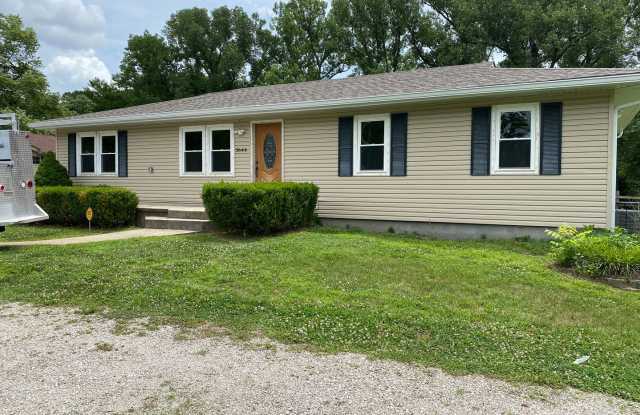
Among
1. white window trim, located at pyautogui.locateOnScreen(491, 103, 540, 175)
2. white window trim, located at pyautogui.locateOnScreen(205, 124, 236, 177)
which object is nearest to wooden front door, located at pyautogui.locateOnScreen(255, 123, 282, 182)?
white window trim, located at pyautogui.locateOnScreen(205, 124, 236, 177)

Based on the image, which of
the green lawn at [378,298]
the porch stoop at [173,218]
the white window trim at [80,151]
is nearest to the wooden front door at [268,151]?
the porch stoop at [173,218]

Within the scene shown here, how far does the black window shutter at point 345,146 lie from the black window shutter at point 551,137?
3.67m

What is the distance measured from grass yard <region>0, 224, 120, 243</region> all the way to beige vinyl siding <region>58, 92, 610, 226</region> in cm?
275

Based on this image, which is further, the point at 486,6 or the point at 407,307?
the point at 486,6

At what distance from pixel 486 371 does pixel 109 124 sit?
1192cm

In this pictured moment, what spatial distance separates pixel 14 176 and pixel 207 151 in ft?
15.2

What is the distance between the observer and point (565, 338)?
12.6 ft

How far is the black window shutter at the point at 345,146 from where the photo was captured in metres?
Answer: 9.97

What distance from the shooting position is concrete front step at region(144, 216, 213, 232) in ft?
30.6

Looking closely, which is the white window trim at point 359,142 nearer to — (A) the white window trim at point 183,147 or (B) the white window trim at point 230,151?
(B) the white window trim at point 230,151

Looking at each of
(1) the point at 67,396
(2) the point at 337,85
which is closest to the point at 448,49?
(2) the point at 337,85

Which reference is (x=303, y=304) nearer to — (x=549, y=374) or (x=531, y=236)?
(x=549, y=374)

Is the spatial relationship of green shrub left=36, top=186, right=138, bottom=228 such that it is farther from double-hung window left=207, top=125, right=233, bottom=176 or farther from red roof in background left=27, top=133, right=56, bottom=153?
red roof in background left=27, top=133, right=56, bottom=153

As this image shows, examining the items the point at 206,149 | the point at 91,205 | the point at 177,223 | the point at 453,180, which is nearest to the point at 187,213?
the point at 177,223
